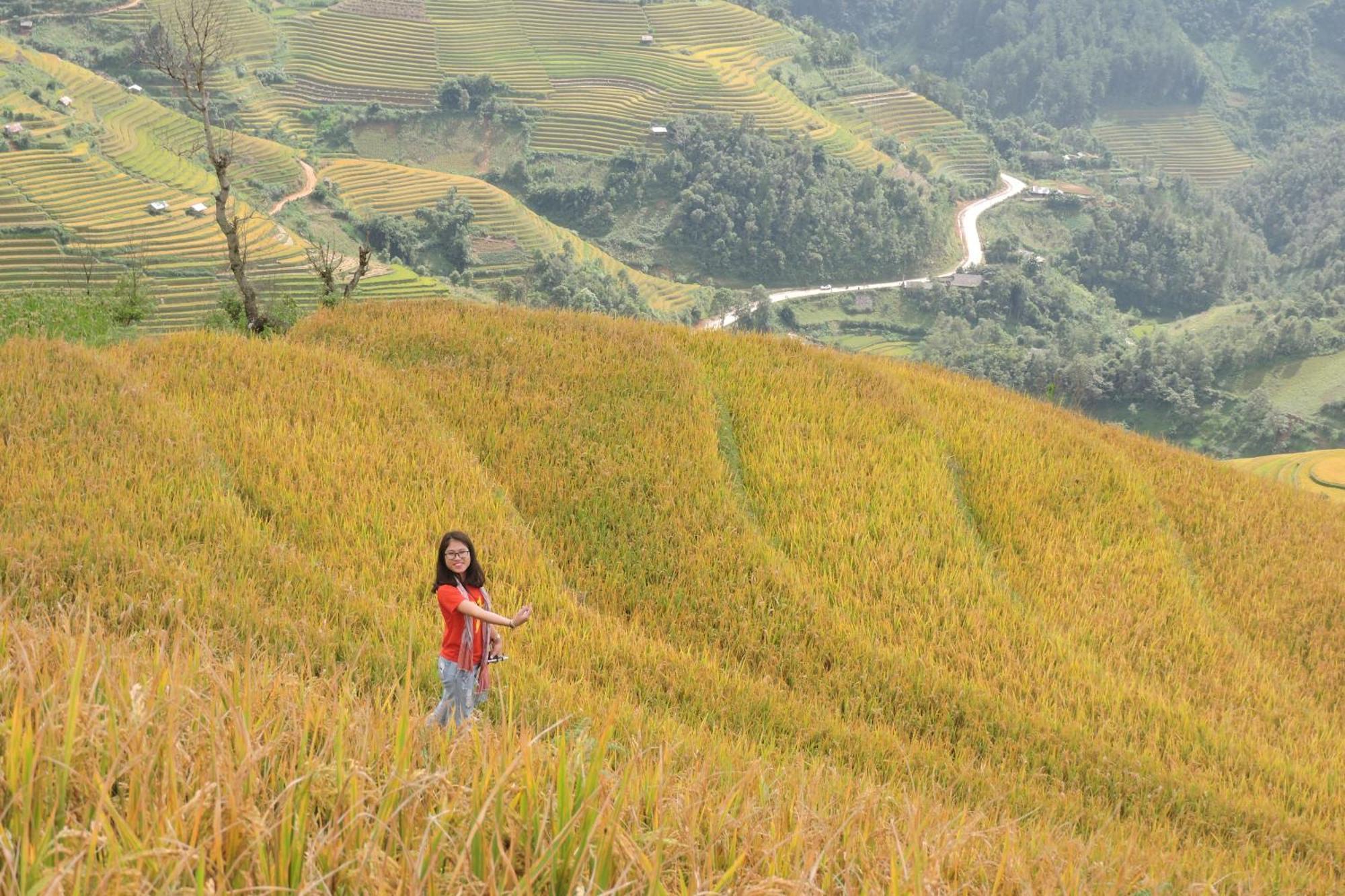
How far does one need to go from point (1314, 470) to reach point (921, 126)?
9260 centimetres

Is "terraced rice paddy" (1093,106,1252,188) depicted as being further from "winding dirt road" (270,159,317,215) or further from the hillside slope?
"winding dirt road" (270,159,317,215)

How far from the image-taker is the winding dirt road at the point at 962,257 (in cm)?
7056

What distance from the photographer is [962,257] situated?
285 ft

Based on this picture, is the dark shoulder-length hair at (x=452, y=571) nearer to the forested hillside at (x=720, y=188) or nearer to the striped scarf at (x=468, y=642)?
the striped scarf at (x=468, y=642)

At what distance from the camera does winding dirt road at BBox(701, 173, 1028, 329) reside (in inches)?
2778

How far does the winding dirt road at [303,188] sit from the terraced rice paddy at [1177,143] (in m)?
100

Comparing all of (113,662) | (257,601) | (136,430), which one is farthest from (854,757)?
(136,430)

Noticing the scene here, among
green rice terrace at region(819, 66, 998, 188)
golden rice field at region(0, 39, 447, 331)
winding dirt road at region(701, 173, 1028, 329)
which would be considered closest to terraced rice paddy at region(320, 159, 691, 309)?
winding dirt road at region(701, 173, 1028, 329)

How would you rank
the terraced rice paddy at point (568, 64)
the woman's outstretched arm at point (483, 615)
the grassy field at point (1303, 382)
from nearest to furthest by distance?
the woman's outstretched arm at point (483, 615) < the grassy field at point (1303, 382) < the terraced rice paddy at point (568, 64)

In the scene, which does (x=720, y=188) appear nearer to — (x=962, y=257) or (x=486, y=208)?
(x=962, y=257)

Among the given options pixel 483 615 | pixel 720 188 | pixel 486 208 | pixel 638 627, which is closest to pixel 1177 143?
pixel 720 188

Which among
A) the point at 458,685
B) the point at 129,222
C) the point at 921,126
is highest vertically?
the point at 458,685

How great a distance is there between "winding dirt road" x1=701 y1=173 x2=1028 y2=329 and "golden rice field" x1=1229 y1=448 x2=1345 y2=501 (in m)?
40.0

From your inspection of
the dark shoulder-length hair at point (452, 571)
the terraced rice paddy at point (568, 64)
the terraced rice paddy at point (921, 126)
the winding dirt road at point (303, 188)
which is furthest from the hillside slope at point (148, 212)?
the terraced rice paddy at point (921, 126)
